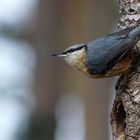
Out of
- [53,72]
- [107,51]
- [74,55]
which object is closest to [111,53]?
[107,51]

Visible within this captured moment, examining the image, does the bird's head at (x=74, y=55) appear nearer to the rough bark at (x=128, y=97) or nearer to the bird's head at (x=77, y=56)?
the bird's head at (x=77, y=56)

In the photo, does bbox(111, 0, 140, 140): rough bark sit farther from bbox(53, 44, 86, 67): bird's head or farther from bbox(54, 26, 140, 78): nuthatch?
bbox(53, 44, 86, 67): bird's head

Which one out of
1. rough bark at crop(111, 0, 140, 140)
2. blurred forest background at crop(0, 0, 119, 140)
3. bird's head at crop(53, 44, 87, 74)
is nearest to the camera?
rough bark at crop(111, 0, 140, 140)

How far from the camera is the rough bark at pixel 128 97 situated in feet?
14.0

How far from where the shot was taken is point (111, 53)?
4.60 metres

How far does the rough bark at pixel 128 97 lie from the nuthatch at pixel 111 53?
0.08 m

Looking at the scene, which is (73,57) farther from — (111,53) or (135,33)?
(135,33)

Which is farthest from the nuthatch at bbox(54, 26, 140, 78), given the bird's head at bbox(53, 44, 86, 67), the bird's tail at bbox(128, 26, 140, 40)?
the bird's head at bbox(53, 44, 86, 67)

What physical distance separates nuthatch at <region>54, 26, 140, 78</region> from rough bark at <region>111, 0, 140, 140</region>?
0.08 metres

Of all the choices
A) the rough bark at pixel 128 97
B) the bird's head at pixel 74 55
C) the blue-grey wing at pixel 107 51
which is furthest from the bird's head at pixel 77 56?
the rough bark at pixel 128 97

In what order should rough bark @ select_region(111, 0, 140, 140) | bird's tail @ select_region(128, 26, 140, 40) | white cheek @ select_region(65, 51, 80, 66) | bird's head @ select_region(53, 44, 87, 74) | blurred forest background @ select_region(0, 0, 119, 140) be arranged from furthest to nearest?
1. blurred forest background @ select_region(0, 0, 119, 140)
2. white cheek @ select_region(65, 51, 80, 66)
3. bird's head @ select_region(53, 44, 87, 74)
4. bird's tail @ select_region(128, 26, 140, 40)
5. rough bark @ select_region(111, 0, 140, 140)

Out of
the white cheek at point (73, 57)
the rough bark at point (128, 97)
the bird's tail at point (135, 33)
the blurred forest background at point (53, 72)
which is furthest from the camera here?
the blurred forest background at point (53, 72)

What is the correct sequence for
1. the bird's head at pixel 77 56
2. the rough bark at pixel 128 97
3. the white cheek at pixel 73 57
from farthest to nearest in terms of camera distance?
the white cheek at pixel 73 57
the bird's head at pixel 77 56
the rough bark at pixel 128 97

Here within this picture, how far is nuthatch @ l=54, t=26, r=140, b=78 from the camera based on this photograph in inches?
177
